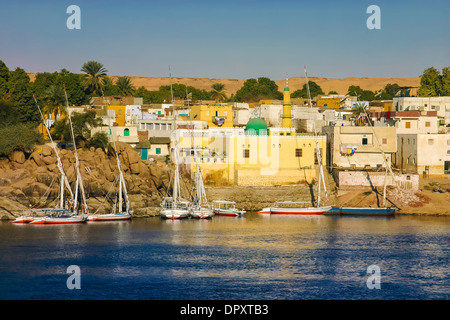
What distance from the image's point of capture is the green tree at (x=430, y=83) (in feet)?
442

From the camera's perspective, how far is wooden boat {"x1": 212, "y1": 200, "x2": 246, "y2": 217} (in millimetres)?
87250

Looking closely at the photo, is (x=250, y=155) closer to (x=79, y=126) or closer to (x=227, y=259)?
(x=79, y=126)

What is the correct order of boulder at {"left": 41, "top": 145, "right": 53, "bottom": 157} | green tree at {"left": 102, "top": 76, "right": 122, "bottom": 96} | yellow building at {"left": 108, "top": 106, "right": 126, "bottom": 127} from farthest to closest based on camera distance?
1. green tree at {"left": 102, "top": 76, "right": 122, "bottom": 96}
2. yellow building at {"left": 108, "top": 106, "right": 126, "bottom": 127}
3. boulder at {"left": 41, "top": 145, "right": 53, "bottom": 157}

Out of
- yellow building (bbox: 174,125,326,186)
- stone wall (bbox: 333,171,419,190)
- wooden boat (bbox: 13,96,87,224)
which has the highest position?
yellow building (bbox: 174,125,326,186)

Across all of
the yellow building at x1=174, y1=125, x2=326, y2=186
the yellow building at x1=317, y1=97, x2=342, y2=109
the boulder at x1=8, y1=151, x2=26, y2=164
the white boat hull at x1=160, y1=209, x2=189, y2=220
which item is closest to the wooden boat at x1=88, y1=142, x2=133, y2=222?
the white boat hull at x1=160, y1=209, x2=189, y2=220

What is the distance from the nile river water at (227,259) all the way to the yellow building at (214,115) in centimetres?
2916

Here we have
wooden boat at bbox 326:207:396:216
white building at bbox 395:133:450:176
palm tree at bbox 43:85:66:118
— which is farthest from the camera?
palm tree at bbox 43:85:66:118

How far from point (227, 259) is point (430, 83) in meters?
89.7

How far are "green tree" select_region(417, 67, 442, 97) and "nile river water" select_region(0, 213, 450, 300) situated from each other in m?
58.5

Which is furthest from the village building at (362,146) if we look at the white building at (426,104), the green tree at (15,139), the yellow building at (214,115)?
the green tree at (15,139)

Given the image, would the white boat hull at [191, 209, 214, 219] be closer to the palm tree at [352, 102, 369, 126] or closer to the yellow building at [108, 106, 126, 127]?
the yellow building at [108, 106, 126, 127]

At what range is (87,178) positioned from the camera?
85688mm

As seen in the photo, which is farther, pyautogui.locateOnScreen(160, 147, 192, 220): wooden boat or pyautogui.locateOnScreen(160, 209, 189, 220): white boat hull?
pyautogui.locateOnScreen(160, 147, 192, 220): wooden boat

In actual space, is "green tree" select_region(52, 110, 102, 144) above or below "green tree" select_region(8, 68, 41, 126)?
below
